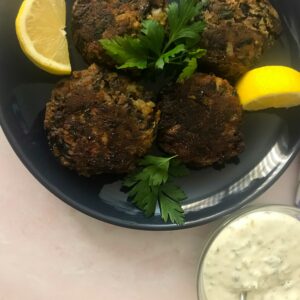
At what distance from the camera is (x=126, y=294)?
1.75 m

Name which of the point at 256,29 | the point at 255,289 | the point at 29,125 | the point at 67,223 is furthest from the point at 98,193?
the point at 256,29

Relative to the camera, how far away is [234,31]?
150cm

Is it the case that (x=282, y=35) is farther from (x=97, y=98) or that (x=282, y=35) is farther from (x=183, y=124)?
(x=97, y=98)

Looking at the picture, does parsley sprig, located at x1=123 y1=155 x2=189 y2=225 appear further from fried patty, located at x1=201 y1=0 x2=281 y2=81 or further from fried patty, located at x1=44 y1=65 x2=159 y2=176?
fried patty, located at x1=201 y1=0 x2=281 y2=81

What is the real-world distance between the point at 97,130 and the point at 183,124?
10.0 inches

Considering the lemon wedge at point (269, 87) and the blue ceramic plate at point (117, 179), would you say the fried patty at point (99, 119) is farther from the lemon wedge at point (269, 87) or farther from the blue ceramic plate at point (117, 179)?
the lemon wedge at point (269, 87)

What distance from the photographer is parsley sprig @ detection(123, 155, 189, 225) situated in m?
1.55

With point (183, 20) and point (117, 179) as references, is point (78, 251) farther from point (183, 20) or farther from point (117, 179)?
point (183, 20)

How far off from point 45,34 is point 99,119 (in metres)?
0.29

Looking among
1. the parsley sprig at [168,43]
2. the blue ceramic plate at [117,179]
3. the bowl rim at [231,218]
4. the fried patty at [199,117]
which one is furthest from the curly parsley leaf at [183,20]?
the bowl rim at [231,218]

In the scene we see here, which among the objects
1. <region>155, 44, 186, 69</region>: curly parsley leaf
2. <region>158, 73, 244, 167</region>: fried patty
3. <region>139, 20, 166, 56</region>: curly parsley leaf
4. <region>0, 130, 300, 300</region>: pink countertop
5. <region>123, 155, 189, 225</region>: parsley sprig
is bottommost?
<region>0, 130, 300, 300</region>: pink countertop

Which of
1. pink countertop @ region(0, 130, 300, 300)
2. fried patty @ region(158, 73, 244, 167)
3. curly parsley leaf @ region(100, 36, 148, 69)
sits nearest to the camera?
curly parsley leaf @ region(100, 36, 148, 69)

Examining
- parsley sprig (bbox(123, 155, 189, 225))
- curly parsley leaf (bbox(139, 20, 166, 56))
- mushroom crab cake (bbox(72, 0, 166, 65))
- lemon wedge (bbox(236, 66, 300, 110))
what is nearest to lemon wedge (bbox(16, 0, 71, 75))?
mushroom crab cake (bbox(72, 0, 166, 65))

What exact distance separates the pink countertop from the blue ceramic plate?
0.12 m
